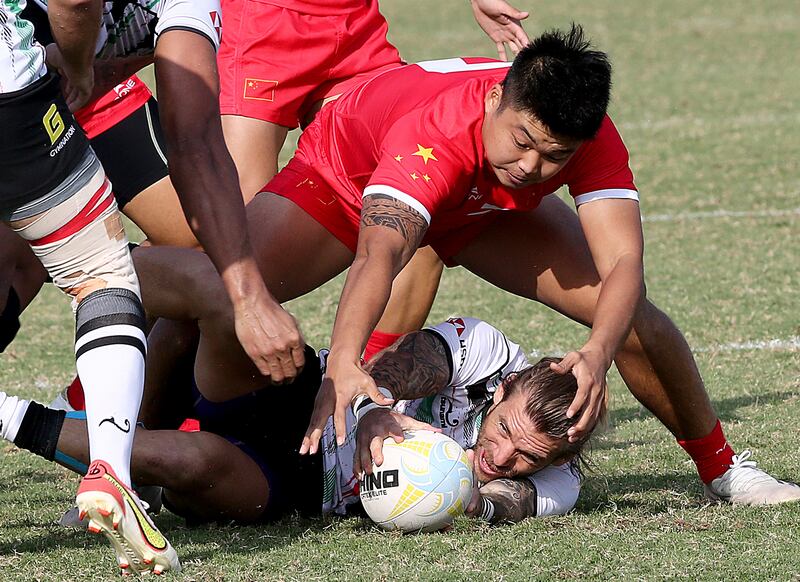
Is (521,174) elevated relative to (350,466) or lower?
elevated

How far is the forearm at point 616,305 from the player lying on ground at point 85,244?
1.35 m

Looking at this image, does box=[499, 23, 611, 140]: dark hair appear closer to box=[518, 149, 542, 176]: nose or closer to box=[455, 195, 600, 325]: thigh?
box=[518, 149, 542, 176]: nose

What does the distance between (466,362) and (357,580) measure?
1.22 metres

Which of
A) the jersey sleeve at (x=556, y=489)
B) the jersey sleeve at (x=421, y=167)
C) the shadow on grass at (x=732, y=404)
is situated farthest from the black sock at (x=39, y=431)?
the shadow on grass at (x=732, y=404)

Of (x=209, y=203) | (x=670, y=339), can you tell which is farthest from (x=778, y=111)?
(x=209, y=203)

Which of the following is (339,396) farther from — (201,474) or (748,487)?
(748,487)

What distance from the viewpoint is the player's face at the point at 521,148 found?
13.1 ft

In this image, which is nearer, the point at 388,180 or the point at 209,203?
the point at 209,203

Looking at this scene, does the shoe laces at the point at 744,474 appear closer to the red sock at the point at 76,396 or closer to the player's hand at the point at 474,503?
the player's hand at the point at 474,503

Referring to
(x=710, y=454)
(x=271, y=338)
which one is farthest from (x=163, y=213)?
(x=710, y=454)

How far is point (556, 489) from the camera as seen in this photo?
13.9ft

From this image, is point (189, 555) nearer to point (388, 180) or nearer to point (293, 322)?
point (293, 322)

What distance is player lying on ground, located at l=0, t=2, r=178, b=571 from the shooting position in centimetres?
328

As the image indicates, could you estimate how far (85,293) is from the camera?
3.51 meters
